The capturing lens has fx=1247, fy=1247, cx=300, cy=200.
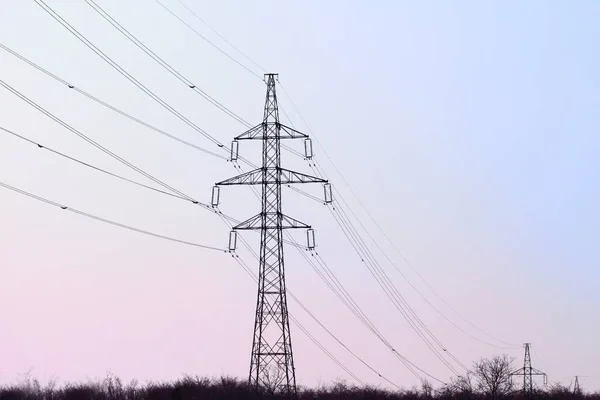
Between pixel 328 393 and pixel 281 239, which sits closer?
pixel 281 239

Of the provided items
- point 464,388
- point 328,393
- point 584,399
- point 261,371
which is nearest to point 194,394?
point 261,371

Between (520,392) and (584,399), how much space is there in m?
16.4

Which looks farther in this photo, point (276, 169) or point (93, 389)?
point (93, 389)

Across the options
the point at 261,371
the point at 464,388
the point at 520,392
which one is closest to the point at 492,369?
the point at 520,392

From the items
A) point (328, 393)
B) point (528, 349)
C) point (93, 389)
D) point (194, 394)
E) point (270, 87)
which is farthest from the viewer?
point (528, 349)

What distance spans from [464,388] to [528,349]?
585 inches

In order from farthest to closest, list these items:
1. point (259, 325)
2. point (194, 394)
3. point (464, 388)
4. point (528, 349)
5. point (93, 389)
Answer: point (528, 349) < point (464, 388) < point (93, 389) < point (194, 394) < point (259, 325)

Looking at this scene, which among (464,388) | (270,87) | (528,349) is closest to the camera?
(270,87)

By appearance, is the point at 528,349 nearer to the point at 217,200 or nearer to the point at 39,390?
the point at 39,390

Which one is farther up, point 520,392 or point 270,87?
point 270,87

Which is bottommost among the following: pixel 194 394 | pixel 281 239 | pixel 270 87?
pixel 194 394

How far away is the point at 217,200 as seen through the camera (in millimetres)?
69438

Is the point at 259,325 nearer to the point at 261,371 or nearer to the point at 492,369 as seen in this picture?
the point at 261,371

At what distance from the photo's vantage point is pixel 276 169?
71.1 m
